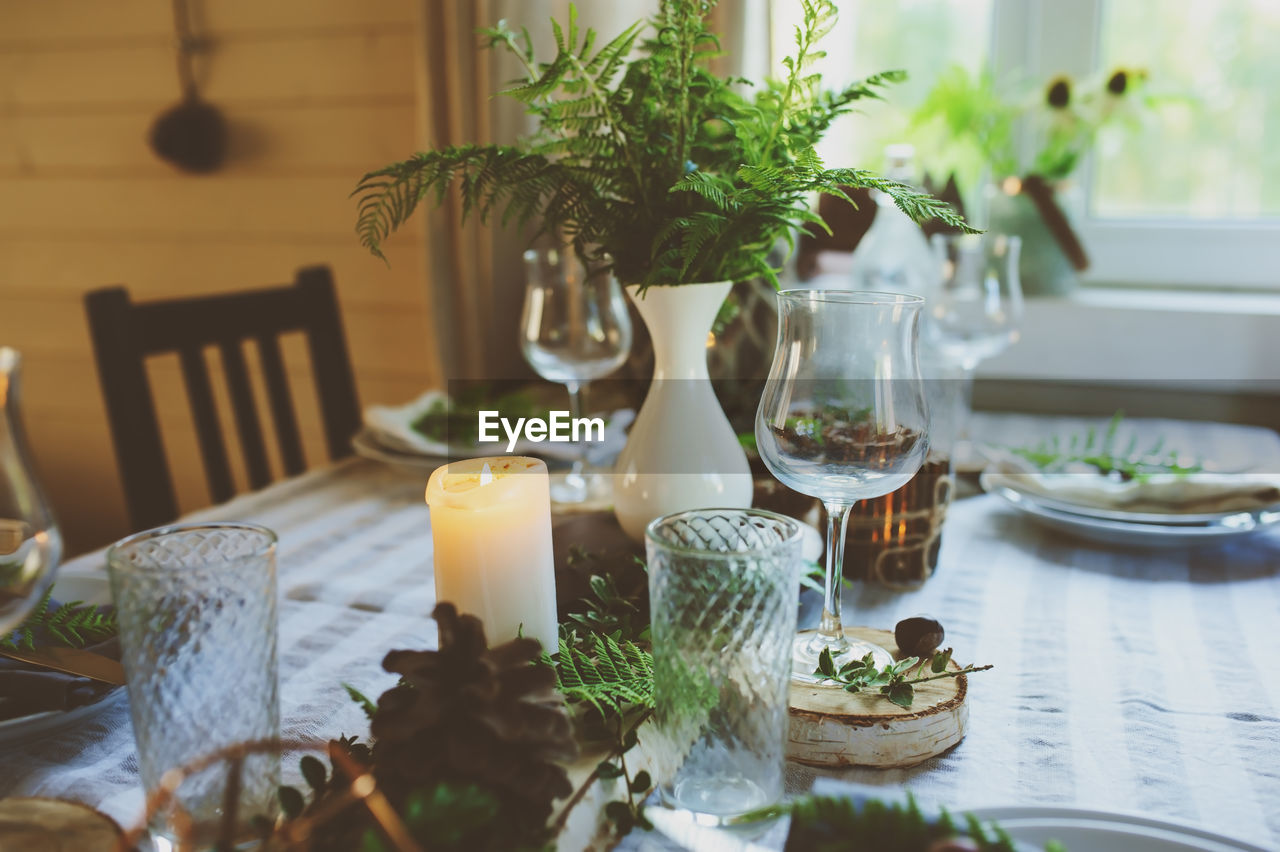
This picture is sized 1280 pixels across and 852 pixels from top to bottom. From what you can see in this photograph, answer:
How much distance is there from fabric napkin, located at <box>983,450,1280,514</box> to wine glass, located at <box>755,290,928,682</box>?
0.45 m

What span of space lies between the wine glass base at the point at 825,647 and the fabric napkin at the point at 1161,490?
0.42 m

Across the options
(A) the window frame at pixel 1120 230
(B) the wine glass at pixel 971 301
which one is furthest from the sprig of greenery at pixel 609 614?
(A) the window frame at pixel 1120 230

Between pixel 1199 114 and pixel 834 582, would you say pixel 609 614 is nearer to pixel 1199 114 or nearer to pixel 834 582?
pixel 834 582

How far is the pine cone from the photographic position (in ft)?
1.50

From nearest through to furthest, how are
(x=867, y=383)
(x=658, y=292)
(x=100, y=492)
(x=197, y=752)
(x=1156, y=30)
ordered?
(x=197, y=752)
(x=867, y=383)
(x=658, y=292)
(x=1156, y=30)
(x=100, y=492)

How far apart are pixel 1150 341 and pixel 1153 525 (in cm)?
83

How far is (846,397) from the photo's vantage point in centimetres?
62

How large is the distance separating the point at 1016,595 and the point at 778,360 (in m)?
0.35

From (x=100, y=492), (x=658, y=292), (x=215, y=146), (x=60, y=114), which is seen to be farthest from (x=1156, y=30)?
(x=100, y=492)

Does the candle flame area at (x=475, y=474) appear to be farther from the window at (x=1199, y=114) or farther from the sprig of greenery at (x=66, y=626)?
the window at (x=1199, y=114)

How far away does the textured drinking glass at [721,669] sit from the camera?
1.55 feet

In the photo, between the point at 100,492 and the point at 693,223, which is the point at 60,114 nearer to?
the point at 100,492

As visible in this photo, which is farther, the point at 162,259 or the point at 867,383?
the point at 162,259

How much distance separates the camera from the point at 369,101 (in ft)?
6.42
